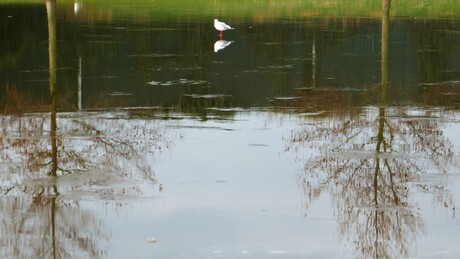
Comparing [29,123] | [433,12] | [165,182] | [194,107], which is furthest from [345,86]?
[433,12]

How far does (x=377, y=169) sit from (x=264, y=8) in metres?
52.3

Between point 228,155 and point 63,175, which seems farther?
point 228,155

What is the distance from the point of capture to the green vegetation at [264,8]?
203ft

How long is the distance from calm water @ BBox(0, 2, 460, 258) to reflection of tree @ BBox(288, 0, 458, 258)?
4cm

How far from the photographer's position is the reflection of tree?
12.9m

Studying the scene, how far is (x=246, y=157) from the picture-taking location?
17797 mm

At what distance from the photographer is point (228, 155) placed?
709 inches

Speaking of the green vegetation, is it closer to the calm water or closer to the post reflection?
the calm water

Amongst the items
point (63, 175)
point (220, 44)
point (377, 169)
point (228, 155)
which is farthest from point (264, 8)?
point (63, 175)

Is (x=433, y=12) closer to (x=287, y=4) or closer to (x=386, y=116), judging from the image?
(x=287, y=4)

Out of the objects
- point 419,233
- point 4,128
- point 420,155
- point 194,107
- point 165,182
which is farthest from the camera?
point 194,107

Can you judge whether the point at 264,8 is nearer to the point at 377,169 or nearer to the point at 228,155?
the point at 228,155

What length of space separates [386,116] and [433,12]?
43955mm

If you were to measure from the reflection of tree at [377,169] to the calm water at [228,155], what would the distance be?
0.04 meters
